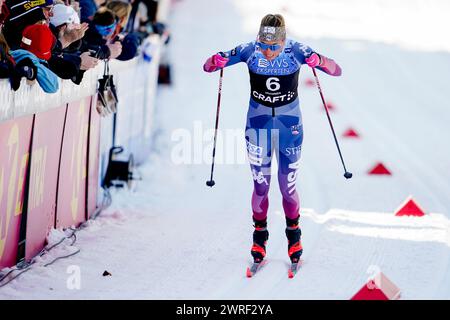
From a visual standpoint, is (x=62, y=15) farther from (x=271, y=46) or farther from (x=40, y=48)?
(x=271, y=46)

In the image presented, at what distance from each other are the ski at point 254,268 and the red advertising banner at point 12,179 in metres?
1.97

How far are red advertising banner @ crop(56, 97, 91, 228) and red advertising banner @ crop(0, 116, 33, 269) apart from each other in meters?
1.11

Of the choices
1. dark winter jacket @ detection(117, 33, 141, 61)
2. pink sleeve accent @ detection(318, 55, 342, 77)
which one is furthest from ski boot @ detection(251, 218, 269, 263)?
dark winter jacket @ detection(117, 33, 141, 61)

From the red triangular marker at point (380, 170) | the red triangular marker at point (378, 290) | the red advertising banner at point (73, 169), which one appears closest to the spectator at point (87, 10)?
the red advertising banner at point (73, 169)

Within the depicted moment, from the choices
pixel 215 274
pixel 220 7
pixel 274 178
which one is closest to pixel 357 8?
pixel 220 7

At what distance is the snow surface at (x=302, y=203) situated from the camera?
7895 millimetres

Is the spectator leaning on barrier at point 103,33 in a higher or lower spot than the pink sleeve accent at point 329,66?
higher

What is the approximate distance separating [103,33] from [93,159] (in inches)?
53.7

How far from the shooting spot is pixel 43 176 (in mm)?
8398

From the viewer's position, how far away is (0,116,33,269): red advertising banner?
7375 mm

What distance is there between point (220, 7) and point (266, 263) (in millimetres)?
21221

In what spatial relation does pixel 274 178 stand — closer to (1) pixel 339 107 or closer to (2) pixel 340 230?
(2) pixel 340 230

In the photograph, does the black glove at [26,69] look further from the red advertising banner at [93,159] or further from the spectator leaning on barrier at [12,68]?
the red advertising banner at [93,159]
